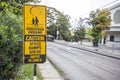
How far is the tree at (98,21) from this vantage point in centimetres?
3984

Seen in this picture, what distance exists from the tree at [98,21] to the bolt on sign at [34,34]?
1413 inches

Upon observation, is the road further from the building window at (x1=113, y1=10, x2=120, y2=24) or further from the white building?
the building window at (x1=113, y1=10, x2=120, y2=24)

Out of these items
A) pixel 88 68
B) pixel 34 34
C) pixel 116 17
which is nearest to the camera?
pixel 34 34

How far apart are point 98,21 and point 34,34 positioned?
36941mm

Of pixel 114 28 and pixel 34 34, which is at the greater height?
pixel 114 28

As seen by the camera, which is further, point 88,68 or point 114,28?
point 114,28

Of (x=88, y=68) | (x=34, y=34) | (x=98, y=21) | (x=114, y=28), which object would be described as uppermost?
(x=98, y=21)

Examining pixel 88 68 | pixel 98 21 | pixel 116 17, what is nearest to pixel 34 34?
pixel 88 68

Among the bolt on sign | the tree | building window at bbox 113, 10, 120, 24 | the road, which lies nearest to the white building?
building window at bbox 113, 10, 120, 24

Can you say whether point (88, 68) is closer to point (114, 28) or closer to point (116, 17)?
point (114, 28)

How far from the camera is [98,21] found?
133ft

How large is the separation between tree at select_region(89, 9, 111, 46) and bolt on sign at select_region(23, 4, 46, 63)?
3590 cm

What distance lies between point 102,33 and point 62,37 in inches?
1593

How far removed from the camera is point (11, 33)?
6.09m
